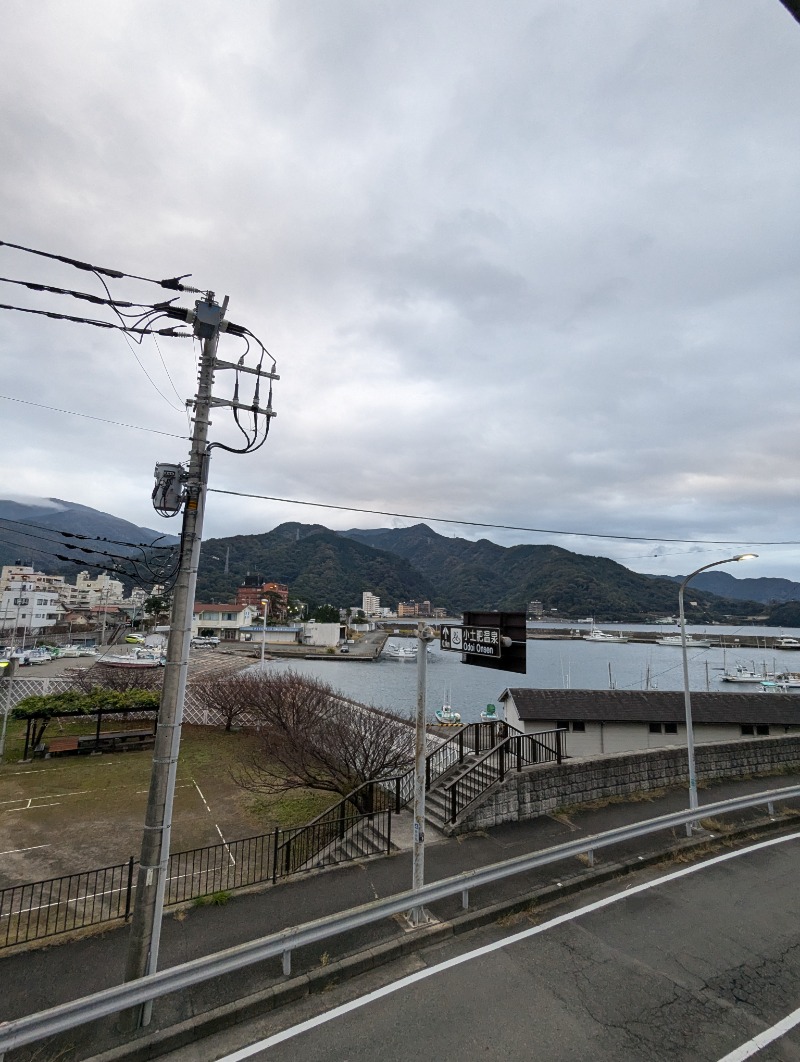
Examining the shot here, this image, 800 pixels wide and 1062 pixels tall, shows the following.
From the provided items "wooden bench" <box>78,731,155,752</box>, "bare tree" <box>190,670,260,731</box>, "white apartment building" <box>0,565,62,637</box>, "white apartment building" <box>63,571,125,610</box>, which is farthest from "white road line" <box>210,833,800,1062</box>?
"white apartment building" <box>63,571,125,610</box>

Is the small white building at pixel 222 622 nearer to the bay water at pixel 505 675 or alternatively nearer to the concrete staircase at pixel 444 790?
the bay water at pixel 505 675

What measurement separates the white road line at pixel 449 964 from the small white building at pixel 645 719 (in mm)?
13900

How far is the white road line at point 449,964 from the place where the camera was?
5082 millimetres

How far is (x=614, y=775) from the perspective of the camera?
12.4 metres

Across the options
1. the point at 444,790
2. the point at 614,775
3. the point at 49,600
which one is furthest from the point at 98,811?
the point at 49,600

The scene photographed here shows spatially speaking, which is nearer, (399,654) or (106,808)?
(106,808)

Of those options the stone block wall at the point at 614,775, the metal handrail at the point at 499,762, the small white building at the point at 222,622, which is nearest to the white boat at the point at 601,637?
the small white building at the point at 222,622

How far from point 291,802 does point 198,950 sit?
10.5 metres

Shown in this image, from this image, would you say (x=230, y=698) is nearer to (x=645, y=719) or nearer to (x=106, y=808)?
(x=106, y=808)

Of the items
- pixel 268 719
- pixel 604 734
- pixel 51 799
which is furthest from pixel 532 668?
pixel 51 799

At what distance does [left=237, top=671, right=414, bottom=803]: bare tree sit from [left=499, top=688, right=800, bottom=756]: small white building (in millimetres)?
7625

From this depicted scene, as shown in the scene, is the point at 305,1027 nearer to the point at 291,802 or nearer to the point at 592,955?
the point at 592,955

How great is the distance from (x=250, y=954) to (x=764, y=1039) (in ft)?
18.7

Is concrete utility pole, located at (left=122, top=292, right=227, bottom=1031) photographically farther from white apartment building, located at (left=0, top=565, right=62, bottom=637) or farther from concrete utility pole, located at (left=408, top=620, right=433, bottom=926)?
white apartment building, located at (left=0, top=565, right=62, bottom=637)
